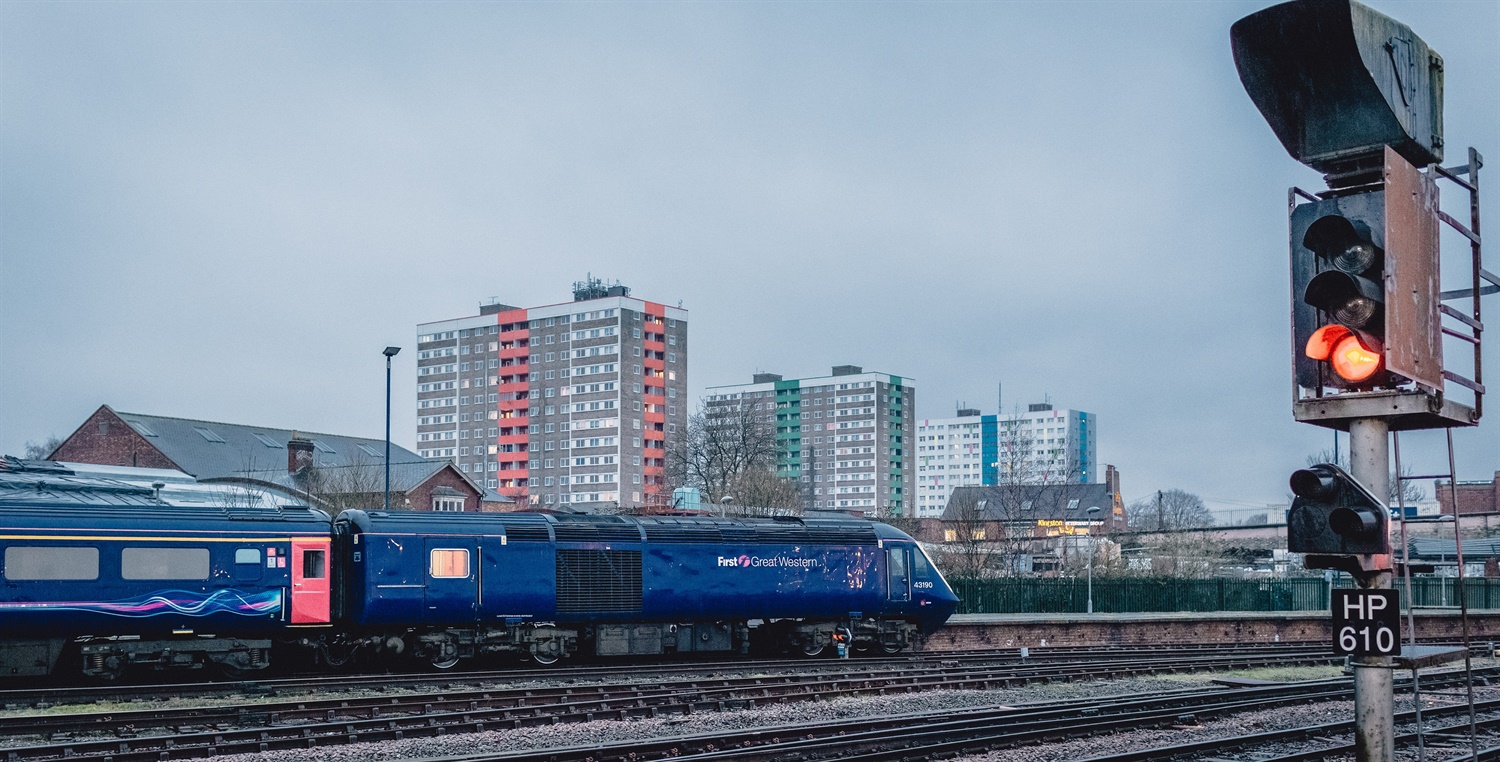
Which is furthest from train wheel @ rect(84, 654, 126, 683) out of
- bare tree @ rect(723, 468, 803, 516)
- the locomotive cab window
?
bare tree @ rect(723, 468, 803, 516)

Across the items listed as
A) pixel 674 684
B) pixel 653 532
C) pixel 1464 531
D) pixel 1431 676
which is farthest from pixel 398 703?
pixel 1464 531

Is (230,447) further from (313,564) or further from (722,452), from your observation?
(313,564)

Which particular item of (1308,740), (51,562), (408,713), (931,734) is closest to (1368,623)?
(931,734)

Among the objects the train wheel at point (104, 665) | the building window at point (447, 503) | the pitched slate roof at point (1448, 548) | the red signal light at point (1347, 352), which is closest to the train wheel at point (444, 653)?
the train wheel at point (104, 665)

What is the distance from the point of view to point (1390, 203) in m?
5.65

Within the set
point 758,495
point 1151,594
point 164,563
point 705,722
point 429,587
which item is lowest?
point 1151,594

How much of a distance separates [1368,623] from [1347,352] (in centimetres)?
123

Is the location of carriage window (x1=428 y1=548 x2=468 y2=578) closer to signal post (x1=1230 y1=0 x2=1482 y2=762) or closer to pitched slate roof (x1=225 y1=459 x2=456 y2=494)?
signal post (x1=1230 y1=0 x2=1482 y2=762)

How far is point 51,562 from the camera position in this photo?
21.6m

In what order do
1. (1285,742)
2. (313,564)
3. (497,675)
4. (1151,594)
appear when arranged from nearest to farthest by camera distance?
(1285,742) → (497,675) → (313,564) → (1151,594)

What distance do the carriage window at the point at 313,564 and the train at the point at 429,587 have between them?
36 millimetres

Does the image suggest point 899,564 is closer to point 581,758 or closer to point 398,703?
point 398,703

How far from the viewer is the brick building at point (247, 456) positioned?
6116 cm

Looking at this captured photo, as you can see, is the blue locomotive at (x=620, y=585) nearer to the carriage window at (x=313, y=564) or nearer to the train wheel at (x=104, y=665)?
the carriage window at (x=313, y=564)
